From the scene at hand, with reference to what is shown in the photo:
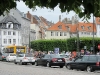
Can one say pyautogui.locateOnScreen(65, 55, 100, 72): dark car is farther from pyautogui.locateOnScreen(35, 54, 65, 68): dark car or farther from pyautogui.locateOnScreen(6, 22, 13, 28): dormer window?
pyautogui.locateOnScreen(6, 22, 13, 28): dormer window

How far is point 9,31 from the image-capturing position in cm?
10850

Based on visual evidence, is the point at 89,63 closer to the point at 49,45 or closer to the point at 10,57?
the point at 10,57

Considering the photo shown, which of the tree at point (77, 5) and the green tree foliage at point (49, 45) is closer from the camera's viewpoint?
the tree at point (77, 5)

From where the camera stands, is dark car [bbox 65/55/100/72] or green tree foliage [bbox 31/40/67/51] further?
green tree foliage [bbox 31/40/67/51]

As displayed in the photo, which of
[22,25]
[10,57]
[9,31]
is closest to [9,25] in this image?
[9,31]

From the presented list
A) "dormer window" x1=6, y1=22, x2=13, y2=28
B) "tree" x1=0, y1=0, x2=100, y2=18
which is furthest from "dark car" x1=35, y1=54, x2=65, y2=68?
"dormer window" x1=6, y1=22, x2=13, y2=28

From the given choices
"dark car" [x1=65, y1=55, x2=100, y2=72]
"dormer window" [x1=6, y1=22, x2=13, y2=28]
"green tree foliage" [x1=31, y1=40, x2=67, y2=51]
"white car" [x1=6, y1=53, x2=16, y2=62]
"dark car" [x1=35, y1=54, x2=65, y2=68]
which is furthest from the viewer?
"dormer window" [x1=6, y1=22, x2=13, y2=28]

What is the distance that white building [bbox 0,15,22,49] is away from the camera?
107125 millimetres

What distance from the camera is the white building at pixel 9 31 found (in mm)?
107125

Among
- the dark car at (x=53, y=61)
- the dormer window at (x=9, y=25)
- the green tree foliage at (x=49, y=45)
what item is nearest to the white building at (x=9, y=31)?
the dormer window at (x=9, y=25)

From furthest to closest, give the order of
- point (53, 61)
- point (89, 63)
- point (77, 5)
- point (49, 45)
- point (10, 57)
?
1. point (49, 45)
2. point (10, 57)
3. point (53, 61)
4. point (89, 63)
5. point (77, 5)

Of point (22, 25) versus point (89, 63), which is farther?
point (22, 25)

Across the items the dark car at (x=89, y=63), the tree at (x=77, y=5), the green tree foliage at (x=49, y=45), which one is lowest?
the dark car at (x=89, y=63)

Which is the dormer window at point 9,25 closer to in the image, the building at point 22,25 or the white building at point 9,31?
the white building at point 9,31
